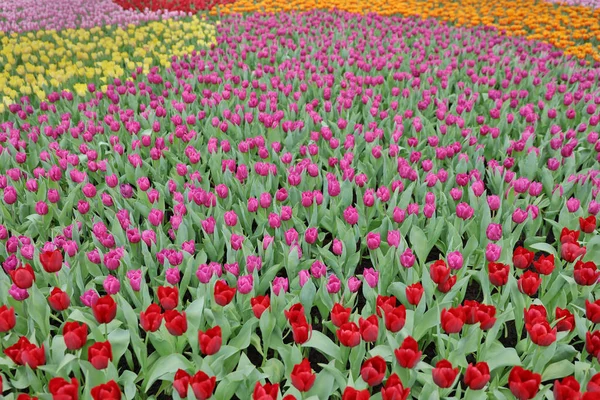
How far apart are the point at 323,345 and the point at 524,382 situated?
2.65 feet

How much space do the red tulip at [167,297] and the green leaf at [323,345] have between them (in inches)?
22.0

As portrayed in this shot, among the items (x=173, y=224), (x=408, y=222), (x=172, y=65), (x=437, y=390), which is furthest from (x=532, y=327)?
(x=172, y=65)

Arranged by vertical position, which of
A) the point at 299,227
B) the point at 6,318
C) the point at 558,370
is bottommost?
the point at 558,370

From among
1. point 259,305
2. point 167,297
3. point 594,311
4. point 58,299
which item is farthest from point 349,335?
point 58,299

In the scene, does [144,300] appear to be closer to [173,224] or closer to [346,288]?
[173,224]

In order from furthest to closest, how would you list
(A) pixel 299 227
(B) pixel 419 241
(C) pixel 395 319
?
1. (A) pixel 299 227
2. (B) pixel 419 241
3. (C) pixel 395 319

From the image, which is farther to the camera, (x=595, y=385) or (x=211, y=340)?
(x=211, y=340)

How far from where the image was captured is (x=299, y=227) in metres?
3.07

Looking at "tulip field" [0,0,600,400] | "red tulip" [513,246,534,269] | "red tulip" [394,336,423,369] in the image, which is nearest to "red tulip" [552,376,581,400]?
"tulip field" [0,0,600,400]

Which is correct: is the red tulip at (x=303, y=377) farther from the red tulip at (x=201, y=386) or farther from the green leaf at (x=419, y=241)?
the green leaf at (x=419, y=241)

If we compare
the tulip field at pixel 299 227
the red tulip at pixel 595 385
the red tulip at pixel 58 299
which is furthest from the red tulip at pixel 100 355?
the red tulip at pixel 595 385

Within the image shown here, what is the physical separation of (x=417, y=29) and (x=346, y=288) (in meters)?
6.97

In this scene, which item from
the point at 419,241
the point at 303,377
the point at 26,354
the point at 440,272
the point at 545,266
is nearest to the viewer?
the point at 303,377

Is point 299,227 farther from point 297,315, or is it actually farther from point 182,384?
point 182,384
